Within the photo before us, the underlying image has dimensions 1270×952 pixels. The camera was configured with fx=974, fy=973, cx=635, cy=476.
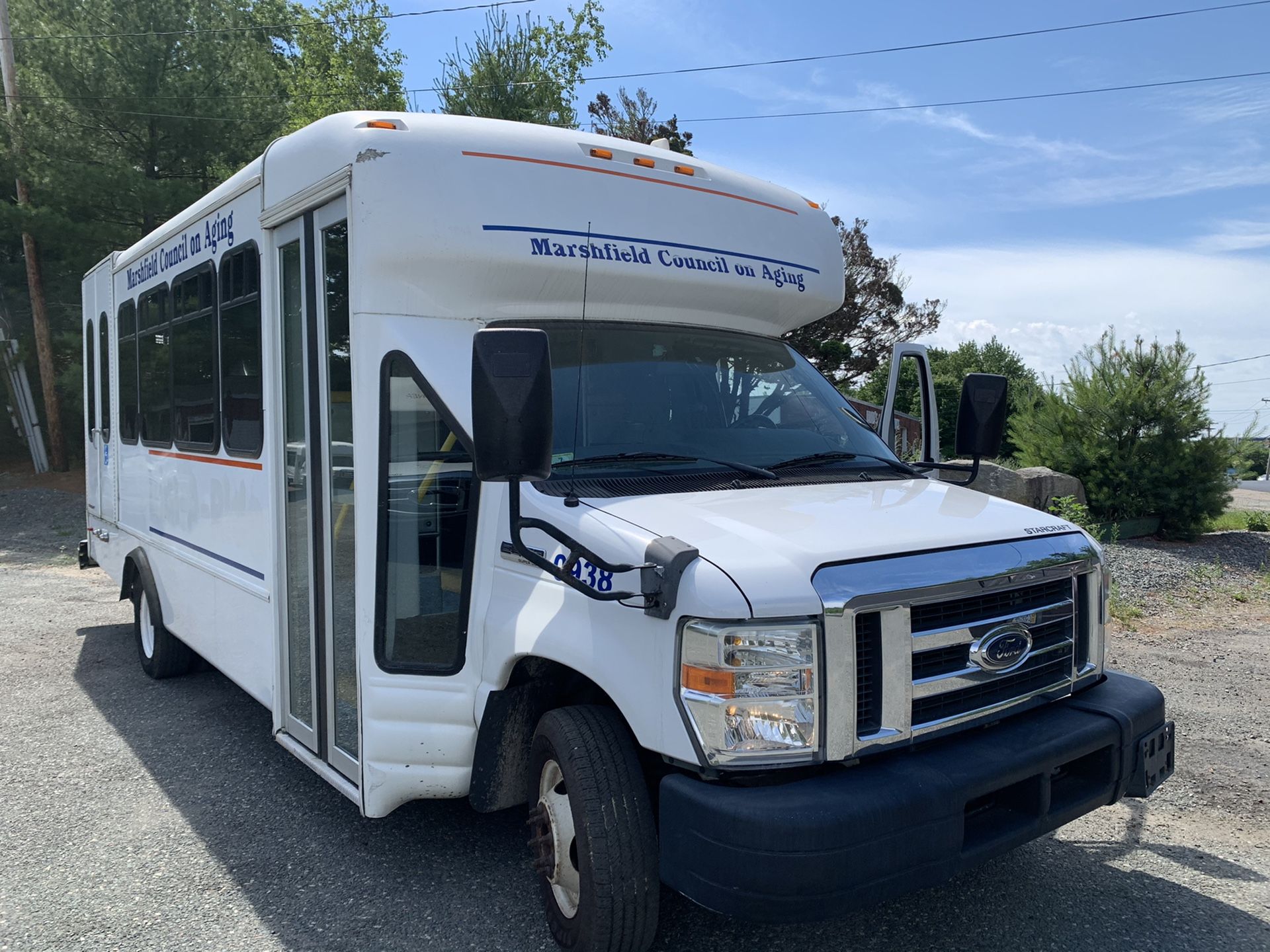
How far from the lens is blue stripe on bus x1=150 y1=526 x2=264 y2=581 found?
4.61 metres

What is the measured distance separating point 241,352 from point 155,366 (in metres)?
1.77

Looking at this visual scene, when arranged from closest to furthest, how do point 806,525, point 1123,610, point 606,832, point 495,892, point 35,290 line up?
point 606,832 < point 806,525 < point 495,892 < point 1123,610 < point 35,290

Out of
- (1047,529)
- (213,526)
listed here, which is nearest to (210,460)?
(213,526)

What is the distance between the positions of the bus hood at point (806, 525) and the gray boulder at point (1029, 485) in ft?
25.0

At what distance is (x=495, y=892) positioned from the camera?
3.66 metres

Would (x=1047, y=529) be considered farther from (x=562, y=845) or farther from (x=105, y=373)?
(x=105, y=373)

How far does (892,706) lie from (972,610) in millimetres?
444

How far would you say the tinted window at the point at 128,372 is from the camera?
662 cm

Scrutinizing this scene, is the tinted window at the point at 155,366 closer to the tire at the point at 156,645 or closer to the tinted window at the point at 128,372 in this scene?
the tinted window at the point at 128,372

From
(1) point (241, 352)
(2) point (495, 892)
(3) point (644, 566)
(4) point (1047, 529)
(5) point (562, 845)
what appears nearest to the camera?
(3) point (644, 566)

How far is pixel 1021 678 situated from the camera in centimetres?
316

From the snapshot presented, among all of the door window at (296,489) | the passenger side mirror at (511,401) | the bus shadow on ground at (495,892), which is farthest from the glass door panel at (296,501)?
the passenger side mirror at (511,401)

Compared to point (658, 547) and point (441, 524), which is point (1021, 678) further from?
point (441, 524)

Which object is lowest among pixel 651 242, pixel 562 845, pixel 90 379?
pixel 562 845
